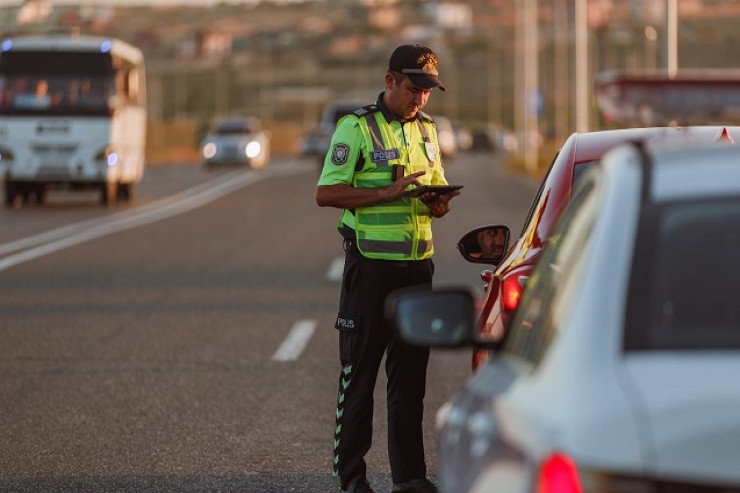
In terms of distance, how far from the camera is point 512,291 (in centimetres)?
679

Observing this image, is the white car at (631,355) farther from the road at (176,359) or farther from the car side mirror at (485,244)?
the road at (176,359)

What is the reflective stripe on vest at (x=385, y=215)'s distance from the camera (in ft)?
22.8

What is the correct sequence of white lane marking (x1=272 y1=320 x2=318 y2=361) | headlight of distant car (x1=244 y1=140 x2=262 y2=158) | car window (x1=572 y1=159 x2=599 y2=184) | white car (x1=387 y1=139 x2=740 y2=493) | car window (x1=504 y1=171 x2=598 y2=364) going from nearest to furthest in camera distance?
white car (x1=387 y1=139 x2=740 y2=493), car window (x1=504 y1=171 x2=598 y2=364), car window (x1=572 y1=159 x2=599 y2=184), white lane marking (x1=272 y1=320 x2=318 y2=361), headlight of distant car (x1=244 y1=140 x2=262 y2=158)

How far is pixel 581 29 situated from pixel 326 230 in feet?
60.3

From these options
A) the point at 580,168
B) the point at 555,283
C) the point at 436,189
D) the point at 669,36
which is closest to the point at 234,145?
the point at 669,36

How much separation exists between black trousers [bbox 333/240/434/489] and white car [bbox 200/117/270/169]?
5181 cm

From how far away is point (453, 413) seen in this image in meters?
4.22

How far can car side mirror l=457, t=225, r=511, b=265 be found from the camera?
763 cm

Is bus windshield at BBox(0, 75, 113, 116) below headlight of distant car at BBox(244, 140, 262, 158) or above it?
above

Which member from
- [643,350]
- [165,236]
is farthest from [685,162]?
[165,236]

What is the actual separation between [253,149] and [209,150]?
8.36 ft

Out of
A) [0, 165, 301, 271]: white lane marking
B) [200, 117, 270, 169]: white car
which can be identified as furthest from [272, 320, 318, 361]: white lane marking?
Result: [200, 117, 270, 169]: white car

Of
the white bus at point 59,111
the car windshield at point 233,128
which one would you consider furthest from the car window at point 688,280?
the car windshield at point 233,128

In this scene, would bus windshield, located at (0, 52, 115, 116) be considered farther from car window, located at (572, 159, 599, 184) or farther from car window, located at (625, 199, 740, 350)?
car window, located at (625, 199, 740, 350)
